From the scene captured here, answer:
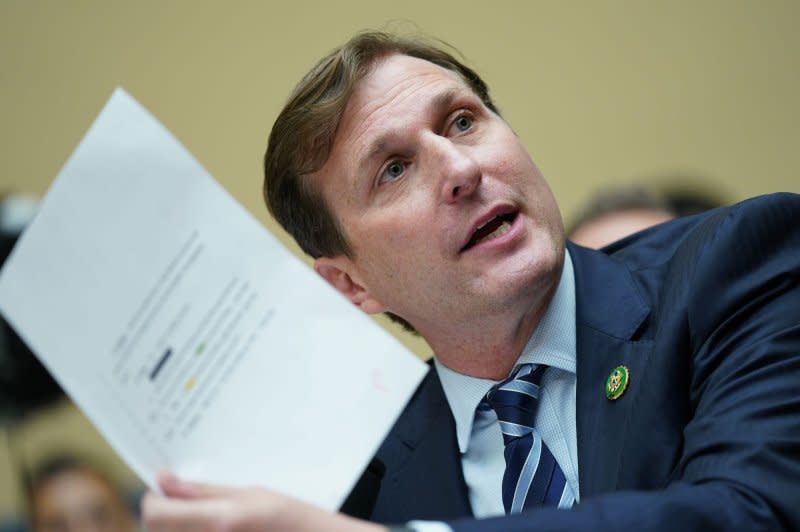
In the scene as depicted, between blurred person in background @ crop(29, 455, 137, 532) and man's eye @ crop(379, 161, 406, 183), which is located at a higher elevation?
man's eye @ crop(379, 161, 406, 183)

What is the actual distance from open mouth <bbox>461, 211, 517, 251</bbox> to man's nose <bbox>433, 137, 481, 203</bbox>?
74mm

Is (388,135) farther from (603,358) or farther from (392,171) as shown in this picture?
(603,358)

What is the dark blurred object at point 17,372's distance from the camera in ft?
6.71

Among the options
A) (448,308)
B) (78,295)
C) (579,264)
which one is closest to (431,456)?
(448,308)

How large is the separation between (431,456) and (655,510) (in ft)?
2.72

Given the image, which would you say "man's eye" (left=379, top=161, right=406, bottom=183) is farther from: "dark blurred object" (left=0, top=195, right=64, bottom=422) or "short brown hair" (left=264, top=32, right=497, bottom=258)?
"dark blurred object" (left=0, top=195, right=64, bottom=422)

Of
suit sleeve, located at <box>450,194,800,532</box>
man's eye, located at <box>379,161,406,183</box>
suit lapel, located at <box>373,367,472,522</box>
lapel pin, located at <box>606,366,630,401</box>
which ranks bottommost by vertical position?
suit lapel, located at <box>373,367,472,522</box>

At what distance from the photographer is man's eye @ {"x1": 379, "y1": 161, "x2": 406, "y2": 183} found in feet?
6.54

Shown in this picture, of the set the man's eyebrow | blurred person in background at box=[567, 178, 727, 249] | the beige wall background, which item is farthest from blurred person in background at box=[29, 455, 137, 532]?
→ the beige wall background

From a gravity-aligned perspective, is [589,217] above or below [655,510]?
below

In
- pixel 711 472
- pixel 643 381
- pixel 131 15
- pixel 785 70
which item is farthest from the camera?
pixel 785 70

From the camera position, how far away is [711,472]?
129cm

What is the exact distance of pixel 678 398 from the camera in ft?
5.09

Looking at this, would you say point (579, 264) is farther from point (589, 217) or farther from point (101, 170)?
point (589, 217)
